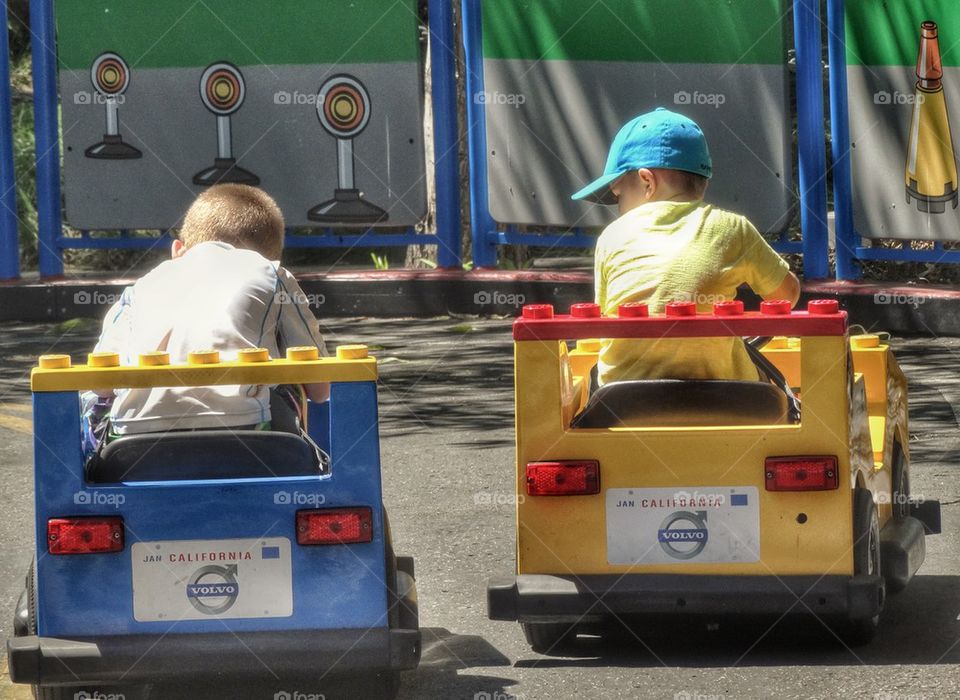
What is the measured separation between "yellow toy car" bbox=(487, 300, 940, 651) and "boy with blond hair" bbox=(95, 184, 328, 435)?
660mm

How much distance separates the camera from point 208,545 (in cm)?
402

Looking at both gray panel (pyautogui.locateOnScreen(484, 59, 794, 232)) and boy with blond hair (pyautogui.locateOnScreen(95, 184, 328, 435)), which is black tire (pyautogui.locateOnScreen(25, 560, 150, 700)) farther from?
gray panel (pyautogui.locateOnScreen(484, 59, 794, 232))

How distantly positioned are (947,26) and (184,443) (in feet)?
23.4

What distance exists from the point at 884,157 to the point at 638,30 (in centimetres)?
189

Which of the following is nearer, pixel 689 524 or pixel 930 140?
pixel 689 524

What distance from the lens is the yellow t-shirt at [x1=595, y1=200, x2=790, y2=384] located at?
459cm

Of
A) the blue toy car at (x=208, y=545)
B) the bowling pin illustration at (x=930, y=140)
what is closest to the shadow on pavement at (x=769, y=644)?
the blue toy car at (x=208, y=545)

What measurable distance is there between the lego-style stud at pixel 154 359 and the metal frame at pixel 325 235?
7656mm

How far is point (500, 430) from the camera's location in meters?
8.00

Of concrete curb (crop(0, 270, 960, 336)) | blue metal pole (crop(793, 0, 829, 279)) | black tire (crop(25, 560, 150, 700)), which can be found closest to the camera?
black tire (crop(25, 560, 150, 700))

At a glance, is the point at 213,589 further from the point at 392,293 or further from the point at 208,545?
the point at 392,293

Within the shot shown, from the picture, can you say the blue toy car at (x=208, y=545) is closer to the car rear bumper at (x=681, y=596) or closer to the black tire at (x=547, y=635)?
the car rear bumper at (x=681, y=596)

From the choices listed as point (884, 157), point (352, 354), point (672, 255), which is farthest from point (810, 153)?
point (352, 354)

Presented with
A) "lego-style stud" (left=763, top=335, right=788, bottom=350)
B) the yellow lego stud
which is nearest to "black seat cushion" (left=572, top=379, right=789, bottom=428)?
the yellow lego stud
